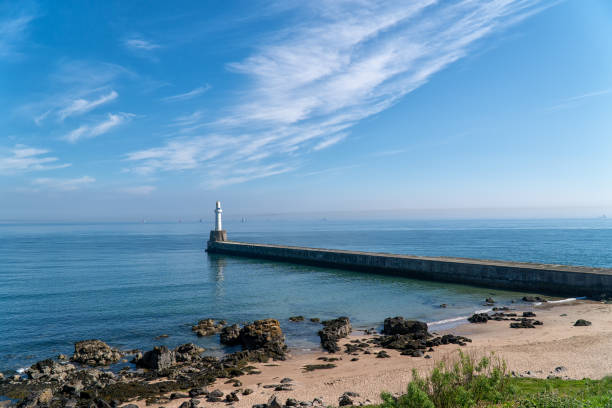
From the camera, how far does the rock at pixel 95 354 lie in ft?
53.0

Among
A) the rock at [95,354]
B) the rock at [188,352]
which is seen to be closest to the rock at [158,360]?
the rock at [188,352]

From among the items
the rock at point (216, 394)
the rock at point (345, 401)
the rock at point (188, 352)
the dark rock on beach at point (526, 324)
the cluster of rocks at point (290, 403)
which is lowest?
the rock at point (188, 352)

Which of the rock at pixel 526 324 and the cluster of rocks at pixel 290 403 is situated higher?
the cluster of rocks at pixel 290 403

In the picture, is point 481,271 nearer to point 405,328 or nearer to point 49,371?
point 405,328

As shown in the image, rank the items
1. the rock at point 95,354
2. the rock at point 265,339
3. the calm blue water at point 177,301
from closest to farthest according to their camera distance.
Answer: the rock at point 95,354, the rock at point 265,339, the calm blue water at point 177,301

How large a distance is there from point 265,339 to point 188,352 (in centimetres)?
337

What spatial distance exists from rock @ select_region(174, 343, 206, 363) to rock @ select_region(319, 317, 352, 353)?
5.55 metres

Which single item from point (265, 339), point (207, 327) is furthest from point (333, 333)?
point (207, 327)

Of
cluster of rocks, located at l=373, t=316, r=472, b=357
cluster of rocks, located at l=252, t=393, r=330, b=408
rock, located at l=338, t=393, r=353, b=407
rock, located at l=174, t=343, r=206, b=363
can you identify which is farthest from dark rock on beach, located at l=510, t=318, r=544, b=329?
rock, located at l=174, t=343, r=206, b=363

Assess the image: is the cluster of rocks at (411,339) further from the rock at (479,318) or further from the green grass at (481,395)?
the green grass at (481,395)

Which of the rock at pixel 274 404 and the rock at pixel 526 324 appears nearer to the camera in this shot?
the rock at pixel 274 404

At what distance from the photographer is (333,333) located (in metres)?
18.7

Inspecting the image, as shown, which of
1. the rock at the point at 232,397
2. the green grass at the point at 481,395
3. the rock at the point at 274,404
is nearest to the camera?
the green grass at the point at 481,395

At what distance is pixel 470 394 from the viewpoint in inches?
311
